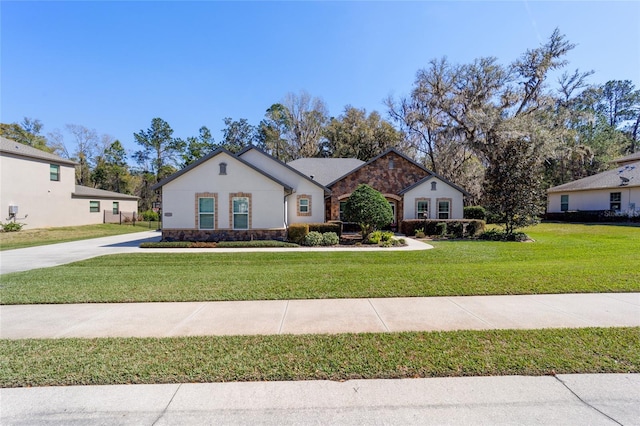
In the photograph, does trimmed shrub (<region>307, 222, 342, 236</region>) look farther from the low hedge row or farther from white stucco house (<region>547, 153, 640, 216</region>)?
white stucco house (<region>547, 153, 640, 216</region>)

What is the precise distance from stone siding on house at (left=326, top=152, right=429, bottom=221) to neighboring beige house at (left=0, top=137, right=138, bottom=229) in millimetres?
21215

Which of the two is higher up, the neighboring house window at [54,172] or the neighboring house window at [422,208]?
the neighboring house window at [54,172]

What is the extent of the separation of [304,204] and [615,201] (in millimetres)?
26415

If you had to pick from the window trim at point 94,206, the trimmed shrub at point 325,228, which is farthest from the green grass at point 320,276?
the window trim at point 94,206

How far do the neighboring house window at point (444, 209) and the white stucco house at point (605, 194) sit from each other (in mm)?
15688

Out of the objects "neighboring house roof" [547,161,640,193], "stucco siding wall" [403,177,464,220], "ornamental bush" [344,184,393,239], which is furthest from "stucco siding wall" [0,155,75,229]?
"neighboring house roof" [547,161,640,193]

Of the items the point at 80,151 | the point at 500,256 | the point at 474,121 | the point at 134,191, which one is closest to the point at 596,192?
the point at 474,121

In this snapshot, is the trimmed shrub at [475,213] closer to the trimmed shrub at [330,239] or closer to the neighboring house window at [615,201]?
the neighboring house window at [615,201]

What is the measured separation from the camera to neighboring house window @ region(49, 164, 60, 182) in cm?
2310

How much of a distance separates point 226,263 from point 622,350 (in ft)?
30.2

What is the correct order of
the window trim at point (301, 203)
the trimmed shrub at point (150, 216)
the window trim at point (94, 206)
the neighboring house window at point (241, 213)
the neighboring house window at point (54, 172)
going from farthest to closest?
1. the trimmed shrub at point (150, 216)
2. the window trim at point (94, 206)
3. the neighboring house window at point (54, 172)
4. the window trim at point (301, 203)
5. the neighboring house window at point (241, 213)

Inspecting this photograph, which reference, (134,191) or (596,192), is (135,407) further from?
(134,191)

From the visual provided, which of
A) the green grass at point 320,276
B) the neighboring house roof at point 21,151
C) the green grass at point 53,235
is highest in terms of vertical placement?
the neighboring house roof at point 21,151

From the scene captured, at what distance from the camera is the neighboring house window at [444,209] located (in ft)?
67.5
